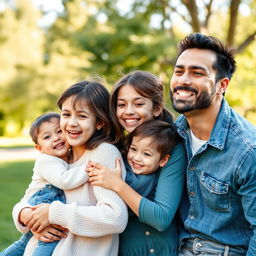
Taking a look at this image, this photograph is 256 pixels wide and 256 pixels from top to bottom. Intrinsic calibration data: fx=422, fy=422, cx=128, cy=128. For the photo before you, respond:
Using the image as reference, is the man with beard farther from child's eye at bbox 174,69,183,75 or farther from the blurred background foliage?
the blurred background foliage

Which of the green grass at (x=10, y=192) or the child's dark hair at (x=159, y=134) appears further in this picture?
the green grass at (x=10, y=192)

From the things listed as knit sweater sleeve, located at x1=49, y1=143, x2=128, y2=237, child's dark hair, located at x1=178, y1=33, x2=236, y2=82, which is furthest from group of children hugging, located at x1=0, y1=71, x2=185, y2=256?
child's dark hair, located at x1=178, y1=33, x2=236, y2=82

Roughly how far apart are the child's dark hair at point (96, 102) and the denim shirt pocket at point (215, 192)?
0.77 metres

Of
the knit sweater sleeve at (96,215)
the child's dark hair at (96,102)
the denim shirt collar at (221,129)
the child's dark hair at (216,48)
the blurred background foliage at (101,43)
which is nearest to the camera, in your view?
the knit sweater sleeve at (96,215)

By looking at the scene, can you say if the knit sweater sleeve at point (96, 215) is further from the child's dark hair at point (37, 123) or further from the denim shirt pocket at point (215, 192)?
the child's dark hair at point (37, 123)

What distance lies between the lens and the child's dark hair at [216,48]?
297 cm

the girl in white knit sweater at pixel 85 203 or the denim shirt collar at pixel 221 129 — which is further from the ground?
the denim shirt collar at pixel 221 129

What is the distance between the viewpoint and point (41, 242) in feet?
9.75

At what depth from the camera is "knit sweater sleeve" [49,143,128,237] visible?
2.74m

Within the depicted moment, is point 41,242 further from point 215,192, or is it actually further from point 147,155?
point 215,192

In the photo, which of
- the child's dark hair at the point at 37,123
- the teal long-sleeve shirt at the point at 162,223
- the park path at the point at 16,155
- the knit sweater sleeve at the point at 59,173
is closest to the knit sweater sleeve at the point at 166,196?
the teal long-sleeve shirt at the point at 162,223

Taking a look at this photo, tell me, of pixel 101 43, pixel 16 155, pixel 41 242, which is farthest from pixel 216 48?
pixel 16 155

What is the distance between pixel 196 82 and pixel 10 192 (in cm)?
690

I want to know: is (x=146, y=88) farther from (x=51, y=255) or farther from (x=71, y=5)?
(x=71, y=5)
